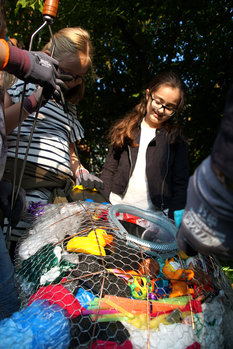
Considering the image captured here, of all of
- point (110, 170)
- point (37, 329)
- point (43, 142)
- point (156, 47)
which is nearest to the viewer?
point (37, 329)

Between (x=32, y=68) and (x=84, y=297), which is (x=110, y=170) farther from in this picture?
(x=84, y=297)

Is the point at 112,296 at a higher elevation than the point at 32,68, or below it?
below

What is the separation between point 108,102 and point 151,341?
3891mm

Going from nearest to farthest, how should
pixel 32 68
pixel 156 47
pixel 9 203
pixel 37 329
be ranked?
pixel 37 329 → pixel 32 68 → pixel 9 203 → pixel 156 47

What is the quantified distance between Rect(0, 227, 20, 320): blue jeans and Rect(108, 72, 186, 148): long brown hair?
138 cm

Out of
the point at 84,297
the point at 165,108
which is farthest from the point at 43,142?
the point at 84,297

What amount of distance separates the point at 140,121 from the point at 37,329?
1840 millimetres

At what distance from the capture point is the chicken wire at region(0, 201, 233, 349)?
0.97m

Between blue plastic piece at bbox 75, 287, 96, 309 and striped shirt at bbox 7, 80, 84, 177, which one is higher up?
striped shirt at bbox 7, 80, 84, 177

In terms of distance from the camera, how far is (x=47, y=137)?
6.34 ft

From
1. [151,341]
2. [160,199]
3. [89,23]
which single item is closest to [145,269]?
[151,341]

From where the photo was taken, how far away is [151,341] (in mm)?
976

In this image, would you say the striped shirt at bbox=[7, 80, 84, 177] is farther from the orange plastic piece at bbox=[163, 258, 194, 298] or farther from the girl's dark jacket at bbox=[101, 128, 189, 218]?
the orange plastic piece at bbox=[163, 258, 194, 298]

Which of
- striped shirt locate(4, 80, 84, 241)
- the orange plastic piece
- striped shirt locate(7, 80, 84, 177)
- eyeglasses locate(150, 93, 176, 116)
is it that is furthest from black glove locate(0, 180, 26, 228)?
eyeglasses locate(150, 93, 176, 116)
